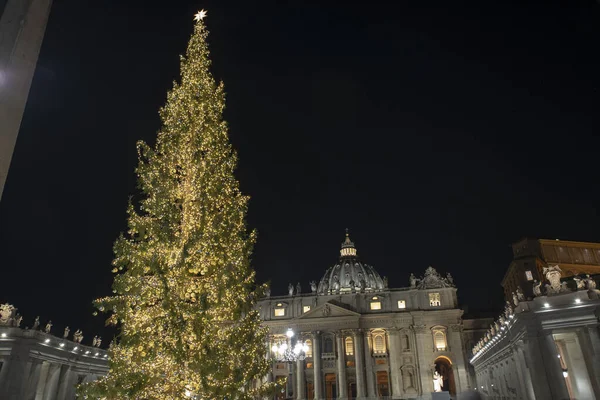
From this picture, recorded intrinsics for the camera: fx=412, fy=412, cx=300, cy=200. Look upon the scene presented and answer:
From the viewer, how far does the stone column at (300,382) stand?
74.7m

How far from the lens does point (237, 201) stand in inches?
649

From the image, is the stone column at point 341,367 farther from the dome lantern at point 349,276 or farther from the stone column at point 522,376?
the stone column at point 522,376

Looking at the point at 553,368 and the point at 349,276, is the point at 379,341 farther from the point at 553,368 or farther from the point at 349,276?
the point at 553,368

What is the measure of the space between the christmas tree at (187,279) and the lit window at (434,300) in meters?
70.9

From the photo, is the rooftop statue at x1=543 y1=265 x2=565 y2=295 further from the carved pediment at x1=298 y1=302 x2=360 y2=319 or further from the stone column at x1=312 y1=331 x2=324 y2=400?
the stone column at x1=312 y1=331 x2=324 y2=400

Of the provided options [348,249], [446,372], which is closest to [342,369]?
[446,372]

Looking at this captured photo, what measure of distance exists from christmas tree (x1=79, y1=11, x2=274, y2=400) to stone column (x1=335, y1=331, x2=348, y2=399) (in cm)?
6536

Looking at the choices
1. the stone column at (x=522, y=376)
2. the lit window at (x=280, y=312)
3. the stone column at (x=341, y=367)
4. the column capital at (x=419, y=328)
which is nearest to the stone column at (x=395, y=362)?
the column capital at (x=419, y=328)

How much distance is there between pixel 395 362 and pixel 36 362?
57114 mm

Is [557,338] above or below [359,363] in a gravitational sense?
below

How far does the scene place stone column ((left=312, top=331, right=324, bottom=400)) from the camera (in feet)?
244

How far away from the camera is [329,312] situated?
80.2 m

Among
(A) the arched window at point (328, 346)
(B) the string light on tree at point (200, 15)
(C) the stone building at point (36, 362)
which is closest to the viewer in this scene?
(B) the string light on tree at point (200, 15)

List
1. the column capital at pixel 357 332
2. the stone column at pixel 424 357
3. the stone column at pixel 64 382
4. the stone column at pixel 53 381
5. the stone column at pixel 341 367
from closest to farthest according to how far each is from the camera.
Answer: the stone column at pixel 53 381
the stone column at pixel 64 382
the stone column at pixel 424 357
the stone column at pixel 341 367
the column capital at pixel 357 332
